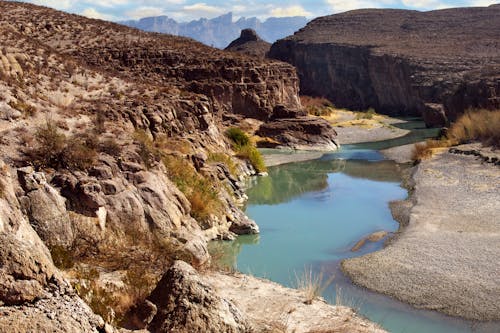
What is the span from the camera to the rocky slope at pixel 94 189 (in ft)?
25.2

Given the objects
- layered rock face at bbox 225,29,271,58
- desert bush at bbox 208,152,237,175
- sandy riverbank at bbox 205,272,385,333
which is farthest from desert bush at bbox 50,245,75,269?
layered rock face at bbox 225,29,271,58

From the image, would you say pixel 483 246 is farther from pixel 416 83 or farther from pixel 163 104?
pixel 416 83

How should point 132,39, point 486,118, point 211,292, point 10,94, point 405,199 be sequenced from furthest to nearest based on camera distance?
1. point 132,39
2. point 486,118
3. point 405,199
4. point 10,94
5. point 211,292

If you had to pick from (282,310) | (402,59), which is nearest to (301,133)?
(282,310)

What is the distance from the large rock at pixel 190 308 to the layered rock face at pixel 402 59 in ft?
179

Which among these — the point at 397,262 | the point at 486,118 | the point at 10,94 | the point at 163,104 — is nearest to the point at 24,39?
the point at 163,104

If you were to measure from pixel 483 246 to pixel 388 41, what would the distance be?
90.5 meters

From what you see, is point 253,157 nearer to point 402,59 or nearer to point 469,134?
point 469,134

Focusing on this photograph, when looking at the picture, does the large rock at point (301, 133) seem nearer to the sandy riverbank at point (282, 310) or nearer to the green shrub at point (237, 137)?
the green shrub at point (237, 137)

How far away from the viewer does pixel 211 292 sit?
380 inches

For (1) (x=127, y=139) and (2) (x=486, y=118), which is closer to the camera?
(1) (x=127, y=139)

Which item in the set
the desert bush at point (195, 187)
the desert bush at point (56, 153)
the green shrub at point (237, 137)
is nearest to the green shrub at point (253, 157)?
the green shrub at point (237, 137)

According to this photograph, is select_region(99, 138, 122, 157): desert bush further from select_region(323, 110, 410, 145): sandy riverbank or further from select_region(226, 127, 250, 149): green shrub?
select_region(323, 110, 410, 145): sandy riverbank

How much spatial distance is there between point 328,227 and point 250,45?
110736 millimetres
